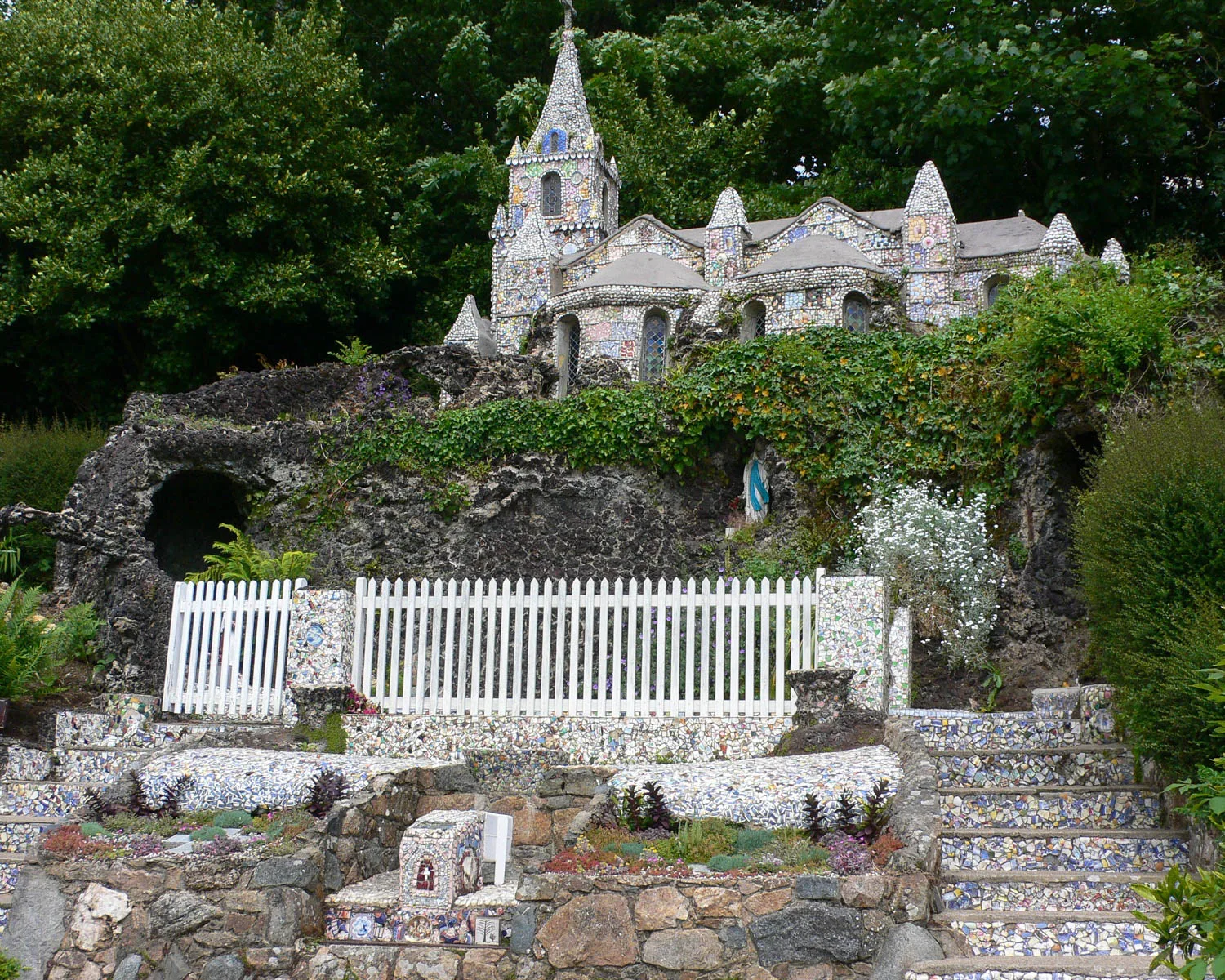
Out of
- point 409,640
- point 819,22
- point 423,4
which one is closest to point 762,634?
point 409,640

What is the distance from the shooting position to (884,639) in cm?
1011

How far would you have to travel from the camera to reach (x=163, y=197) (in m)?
22.0

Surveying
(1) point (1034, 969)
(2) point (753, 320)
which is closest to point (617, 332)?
(2) point (753, 320)

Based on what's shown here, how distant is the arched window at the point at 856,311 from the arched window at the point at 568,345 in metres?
5.00

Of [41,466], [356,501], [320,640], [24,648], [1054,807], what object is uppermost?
[41,466]

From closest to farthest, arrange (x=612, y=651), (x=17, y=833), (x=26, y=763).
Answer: (x=17, y=833)
(x=26, y=763)
(x=612, y=651)

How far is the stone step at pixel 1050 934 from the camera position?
680cm

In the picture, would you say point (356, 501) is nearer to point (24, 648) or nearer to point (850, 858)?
point (24, 648)

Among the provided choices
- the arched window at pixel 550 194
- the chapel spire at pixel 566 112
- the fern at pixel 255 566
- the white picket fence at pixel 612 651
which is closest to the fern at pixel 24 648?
the fern at pixel 255 566

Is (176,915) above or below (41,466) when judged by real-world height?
below

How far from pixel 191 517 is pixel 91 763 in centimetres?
706

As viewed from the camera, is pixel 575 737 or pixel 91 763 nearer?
pixel 575 737

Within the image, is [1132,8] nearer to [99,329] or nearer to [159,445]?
[159,445]

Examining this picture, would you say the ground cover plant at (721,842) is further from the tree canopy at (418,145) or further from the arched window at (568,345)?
the tree canopy at (418,145)
